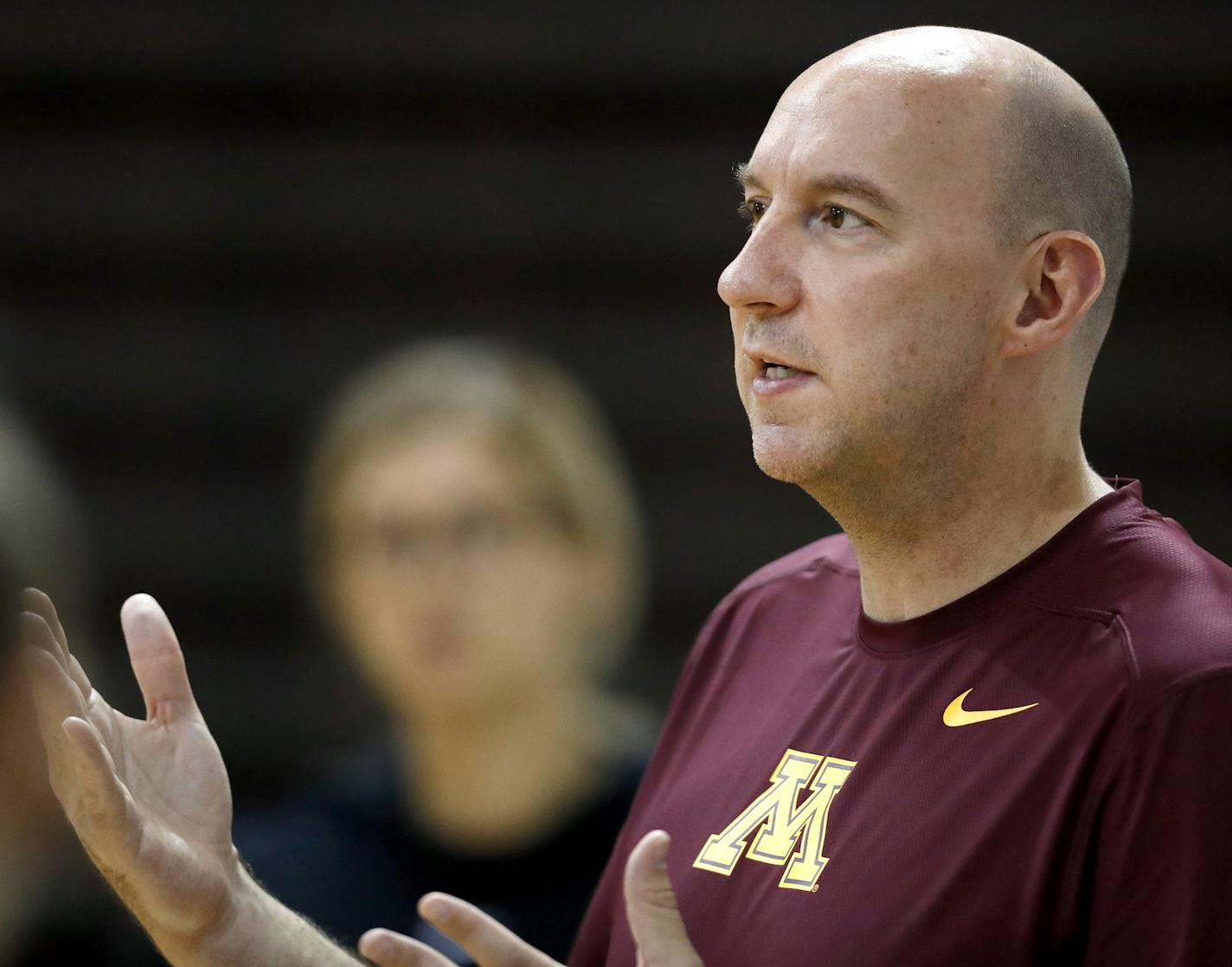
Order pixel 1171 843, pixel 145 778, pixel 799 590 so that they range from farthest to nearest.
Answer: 1. pixel 799 590
2. pixel 145 778
3. pixel 1171 843

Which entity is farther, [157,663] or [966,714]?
[157,663]

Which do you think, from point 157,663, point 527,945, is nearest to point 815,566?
point 527,945

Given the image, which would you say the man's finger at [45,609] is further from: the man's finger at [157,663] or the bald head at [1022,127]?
the bald head at [1022,127]

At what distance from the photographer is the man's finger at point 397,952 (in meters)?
1.63

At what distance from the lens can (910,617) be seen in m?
1.79

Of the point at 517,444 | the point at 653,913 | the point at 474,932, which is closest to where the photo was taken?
the point at 653,913

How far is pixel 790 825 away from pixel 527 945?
12.1 inches

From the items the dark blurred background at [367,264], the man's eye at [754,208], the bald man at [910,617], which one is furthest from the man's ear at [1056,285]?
the dark blurred background at [367,264]

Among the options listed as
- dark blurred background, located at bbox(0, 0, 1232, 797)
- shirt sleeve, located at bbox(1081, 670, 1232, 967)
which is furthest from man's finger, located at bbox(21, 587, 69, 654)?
dark blurred background, located at bbox(0, 0, 1232, 797)

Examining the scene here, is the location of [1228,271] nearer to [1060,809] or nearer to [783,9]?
[783,9]

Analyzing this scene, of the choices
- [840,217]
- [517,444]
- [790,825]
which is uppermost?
[840,217]

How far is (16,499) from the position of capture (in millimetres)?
1395

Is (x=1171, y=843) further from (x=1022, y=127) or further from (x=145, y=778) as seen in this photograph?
(x=145, y=778)

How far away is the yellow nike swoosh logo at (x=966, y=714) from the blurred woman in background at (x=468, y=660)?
119cm
